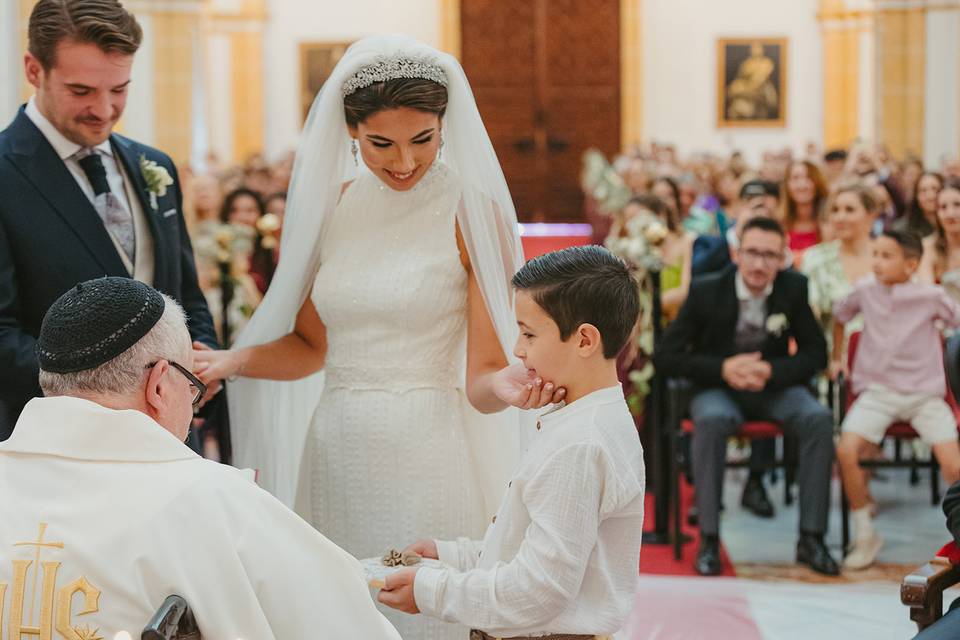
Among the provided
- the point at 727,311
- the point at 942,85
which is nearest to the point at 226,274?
the point at 727,311

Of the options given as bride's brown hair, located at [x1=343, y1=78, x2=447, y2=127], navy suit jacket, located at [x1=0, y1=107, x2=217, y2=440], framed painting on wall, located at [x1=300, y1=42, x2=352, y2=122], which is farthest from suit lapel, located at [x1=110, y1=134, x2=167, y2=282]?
framed painting on wall, located at [x1=300, y1=42, x2=352, y2=122]

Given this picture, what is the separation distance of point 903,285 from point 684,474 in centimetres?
201

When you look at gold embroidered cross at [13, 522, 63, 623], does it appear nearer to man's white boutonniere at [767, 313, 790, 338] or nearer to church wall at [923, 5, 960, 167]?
man's white boutonniere at [767, 313, 790, 338]

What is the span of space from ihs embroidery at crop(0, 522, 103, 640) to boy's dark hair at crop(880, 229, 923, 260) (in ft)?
18.1

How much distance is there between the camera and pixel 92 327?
2.20 meters

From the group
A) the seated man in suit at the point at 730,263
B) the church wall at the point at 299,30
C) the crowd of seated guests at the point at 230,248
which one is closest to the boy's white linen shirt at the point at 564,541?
the crowd of seated guests at the point at 230,248

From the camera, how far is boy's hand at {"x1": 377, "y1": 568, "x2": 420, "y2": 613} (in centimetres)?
259

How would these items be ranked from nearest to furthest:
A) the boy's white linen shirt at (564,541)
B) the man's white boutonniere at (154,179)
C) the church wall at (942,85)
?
1. the boy's white linen shirt at (564,541)
2. the man's white boutonniere at (154,179)
3. the church wall at (942,85)

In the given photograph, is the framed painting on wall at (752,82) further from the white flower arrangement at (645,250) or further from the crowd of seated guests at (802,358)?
the white flower arrangement at (645,250)

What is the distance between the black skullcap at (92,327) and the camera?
2.20 metres

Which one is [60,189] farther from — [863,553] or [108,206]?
[863,553]

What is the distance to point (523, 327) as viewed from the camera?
2627 mm

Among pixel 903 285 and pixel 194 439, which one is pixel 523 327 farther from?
pixel 903 285

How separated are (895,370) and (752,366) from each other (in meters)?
0.81
